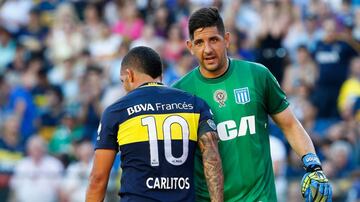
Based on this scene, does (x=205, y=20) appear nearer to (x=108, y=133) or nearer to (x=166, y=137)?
(x=166, y=137)

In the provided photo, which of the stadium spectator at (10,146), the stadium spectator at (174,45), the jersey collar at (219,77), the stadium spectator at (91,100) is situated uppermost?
the stadium spectator at (174,45)

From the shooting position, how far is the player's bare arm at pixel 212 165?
6.83m

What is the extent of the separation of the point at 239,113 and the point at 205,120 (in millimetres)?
500

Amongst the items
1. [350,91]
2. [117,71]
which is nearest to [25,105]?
[117,71]

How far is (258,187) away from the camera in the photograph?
287 inches

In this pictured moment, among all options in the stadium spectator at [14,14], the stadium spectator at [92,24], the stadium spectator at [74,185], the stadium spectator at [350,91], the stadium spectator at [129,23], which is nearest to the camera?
the stadium spectator at [74,185]

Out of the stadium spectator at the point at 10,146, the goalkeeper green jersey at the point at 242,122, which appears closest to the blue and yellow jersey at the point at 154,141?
the goalkeeper green jersey at the point at 242,122

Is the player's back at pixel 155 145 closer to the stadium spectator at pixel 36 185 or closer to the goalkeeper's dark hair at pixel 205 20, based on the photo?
→ the goalkeeper's dark hair at pixel 205 20

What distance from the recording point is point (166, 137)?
6.73 metres

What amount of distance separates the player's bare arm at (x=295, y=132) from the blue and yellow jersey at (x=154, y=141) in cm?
78

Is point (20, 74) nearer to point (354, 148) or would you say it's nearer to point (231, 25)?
point (231, 25)

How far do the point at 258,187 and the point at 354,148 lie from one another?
615 centimetres

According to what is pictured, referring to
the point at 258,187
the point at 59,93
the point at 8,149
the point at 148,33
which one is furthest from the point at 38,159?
the point at 258,187

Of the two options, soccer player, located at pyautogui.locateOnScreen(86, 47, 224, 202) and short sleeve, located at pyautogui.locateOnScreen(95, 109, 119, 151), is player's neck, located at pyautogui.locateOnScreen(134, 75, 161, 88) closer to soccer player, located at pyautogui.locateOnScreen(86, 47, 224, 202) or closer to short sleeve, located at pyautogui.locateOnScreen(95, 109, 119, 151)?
A: soccer player, located at pyautogui.locateOnScreen(86, 47, 224, 202)
